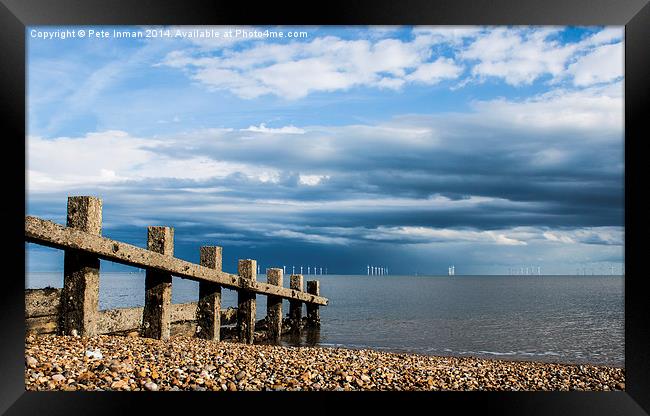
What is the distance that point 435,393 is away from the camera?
20.1 ft

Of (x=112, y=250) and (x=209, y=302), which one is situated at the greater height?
(x=112, y=250)

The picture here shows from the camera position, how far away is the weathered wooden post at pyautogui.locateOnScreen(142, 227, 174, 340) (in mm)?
8602

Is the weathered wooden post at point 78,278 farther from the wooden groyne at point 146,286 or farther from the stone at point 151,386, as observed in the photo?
the stone at point 151,386

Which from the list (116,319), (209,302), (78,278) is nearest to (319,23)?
(78,278)

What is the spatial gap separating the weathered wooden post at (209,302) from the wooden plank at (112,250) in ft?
0.65

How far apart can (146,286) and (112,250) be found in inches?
50.4

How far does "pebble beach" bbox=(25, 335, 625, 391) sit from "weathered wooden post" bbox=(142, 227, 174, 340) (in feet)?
1.13

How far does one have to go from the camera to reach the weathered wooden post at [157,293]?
860 centimetres

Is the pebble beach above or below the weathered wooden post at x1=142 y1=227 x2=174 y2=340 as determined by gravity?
below

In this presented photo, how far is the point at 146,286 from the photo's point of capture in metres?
8.66

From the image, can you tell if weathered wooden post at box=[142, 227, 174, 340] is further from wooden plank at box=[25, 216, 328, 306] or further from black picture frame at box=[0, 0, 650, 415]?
black picture frame at box=[0, 0, 650, 415]

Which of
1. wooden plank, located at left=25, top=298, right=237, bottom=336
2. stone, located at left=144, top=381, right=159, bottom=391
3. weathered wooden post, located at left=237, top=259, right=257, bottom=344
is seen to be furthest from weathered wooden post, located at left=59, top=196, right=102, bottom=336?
weathered wooden post, located at left=237, top=259, right=257, bottom=344

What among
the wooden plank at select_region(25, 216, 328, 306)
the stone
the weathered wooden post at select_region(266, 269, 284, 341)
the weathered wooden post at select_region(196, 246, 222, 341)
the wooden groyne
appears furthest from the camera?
the weathered wooden post at select_region(266, 269, 284, 341)

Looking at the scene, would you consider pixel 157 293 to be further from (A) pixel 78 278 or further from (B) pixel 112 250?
(A) pixel 78 278
